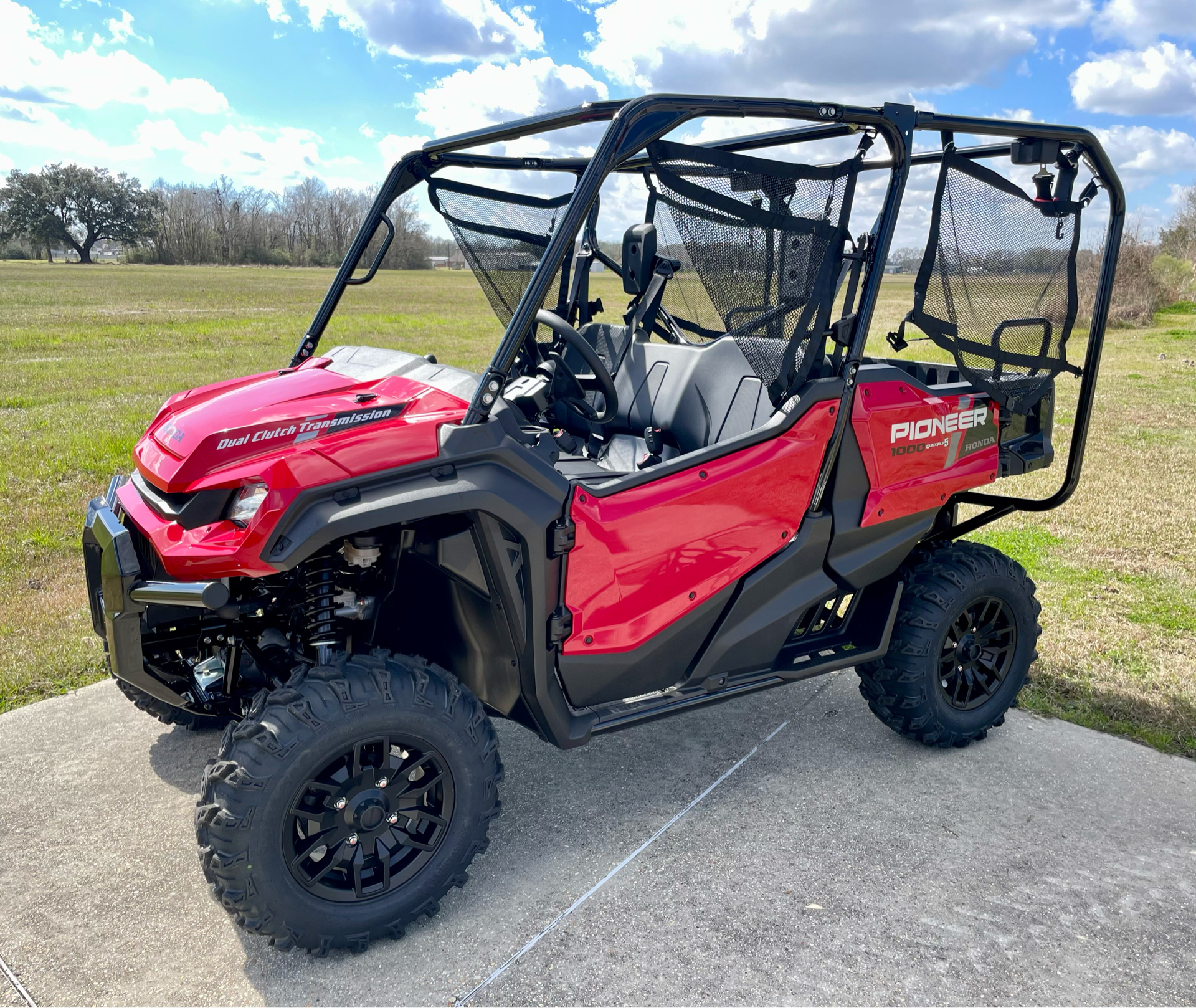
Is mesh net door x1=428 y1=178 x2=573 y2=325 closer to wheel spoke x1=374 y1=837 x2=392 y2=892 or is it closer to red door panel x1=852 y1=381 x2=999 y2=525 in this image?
red door panel x1=852 y1=381 x2=999 y2=525

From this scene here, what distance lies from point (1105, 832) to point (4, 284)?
126 feet

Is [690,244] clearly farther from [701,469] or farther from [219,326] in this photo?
[219,326]

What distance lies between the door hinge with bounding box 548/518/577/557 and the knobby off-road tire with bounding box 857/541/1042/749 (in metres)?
1.44

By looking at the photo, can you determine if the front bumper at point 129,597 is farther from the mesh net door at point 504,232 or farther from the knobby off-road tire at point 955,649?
the knobby off-road tire at point 955,649

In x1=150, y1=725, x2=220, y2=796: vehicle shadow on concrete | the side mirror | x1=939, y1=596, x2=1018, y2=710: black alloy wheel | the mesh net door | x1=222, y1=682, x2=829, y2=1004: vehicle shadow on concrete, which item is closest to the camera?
x1=222, y1=682, x2=829, y2=1004: vehicle shadow on concrete

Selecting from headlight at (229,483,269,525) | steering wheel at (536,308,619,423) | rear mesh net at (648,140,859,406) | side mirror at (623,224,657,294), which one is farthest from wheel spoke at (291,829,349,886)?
side mirror at (623,224,657,294)

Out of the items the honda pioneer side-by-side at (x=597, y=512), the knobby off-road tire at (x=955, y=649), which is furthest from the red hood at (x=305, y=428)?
the knobby off-road tire at (x=955, y=649)

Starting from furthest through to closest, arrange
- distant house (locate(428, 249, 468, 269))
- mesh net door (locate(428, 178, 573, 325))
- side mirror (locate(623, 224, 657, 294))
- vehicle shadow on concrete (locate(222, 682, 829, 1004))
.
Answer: distant house (locate(428, 249, 468, 269)), mesh net door (locate(428, 178, 573, 325)), side mirror (locate(623, 224, 657, 294)), vehicle shadow on concrete (locate(222, 682, 829, 1004))

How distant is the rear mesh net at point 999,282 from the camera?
3.18m

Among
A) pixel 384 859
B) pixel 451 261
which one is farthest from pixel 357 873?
pixel 451 261

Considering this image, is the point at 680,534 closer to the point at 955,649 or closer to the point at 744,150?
the point at 955,649

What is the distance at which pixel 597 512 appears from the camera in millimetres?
2574

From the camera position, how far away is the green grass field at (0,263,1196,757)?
4094 mm

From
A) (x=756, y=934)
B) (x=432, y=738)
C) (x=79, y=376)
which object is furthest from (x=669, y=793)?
(x=79, y=376)
